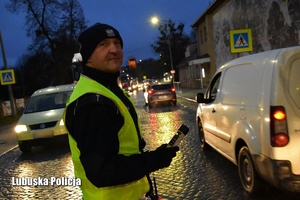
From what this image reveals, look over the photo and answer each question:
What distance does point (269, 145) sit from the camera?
4258 mm

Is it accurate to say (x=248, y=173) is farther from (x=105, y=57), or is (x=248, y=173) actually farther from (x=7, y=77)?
(x=7, y=77)

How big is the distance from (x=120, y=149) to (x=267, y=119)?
8.84 ft

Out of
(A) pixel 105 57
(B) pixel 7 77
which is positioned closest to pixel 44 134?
(A) pixel 105 57

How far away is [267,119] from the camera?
4.24 metres

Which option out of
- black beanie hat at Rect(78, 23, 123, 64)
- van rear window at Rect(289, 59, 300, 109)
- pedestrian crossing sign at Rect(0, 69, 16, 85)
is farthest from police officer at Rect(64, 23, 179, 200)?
pedestrian crossing sign at Rect(0, 69, 16, 85)

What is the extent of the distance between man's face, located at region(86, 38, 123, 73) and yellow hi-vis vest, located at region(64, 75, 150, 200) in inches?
4.4

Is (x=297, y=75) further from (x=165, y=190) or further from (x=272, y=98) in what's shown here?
(x=165, y=190)

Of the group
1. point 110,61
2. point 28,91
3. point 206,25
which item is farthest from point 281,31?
point 28,91

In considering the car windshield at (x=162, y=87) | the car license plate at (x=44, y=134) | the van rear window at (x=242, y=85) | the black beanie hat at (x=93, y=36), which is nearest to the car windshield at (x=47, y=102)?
the car license plate at (x=44, y=134)

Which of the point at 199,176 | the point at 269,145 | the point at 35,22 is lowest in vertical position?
the point at 199,176

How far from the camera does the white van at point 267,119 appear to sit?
419 centimetres

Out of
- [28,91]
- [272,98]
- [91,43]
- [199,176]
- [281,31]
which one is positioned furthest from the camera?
[28,91]

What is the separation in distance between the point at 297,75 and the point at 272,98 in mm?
384

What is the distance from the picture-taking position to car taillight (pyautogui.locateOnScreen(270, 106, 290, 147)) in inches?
164
